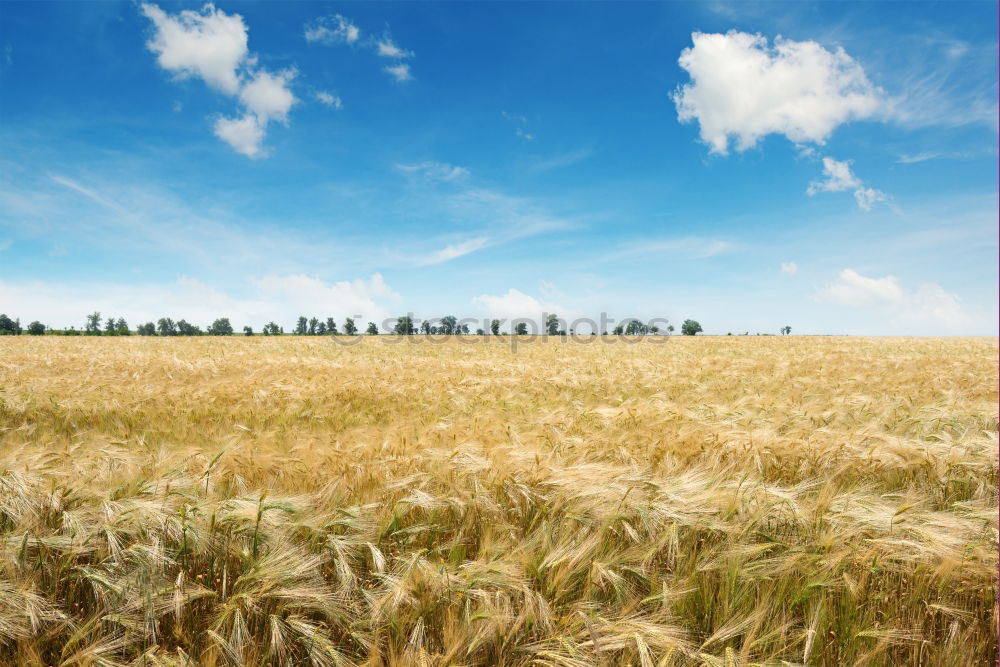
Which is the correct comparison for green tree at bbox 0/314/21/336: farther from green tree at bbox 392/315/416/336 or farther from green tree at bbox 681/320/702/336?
green tree at bbox 681/320/702/336

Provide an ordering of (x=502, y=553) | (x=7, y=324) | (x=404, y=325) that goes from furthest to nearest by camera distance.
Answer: (x=7, y=324) → (x=404, y=325) → (x=502, y=553)

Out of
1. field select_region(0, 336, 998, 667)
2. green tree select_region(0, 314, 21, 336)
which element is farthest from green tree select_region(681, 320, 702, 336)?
green tree select_region(0, 314, 21, 336)

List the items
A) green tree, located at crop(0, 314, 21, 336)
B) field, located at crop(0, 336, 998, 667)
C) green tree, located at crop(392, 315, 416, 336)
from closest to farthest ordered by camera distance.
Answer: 1. field, located at crop(0, 336, 998, 667)
2. green tree, located at crop(392, 315, 416, 336)
3. green tree, located at crop(0, 314, 21, 336)

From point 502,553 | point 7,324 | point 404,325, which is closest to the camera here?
point 502,553

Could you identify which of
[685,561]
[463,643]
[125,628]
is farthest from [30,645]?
[685,561]

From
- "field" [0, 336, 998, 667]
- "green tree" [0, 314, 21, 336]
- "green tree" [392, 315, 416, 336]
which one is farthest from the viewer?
"green tree" [0, 314, 21, 336]

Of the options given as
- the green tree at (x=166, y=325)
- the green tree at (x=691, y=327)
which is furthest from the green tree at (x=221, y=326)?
the green tree at (x=691, y=327)

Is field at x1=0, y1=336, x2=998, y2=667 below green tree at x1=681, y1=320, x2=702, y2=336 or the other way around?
below

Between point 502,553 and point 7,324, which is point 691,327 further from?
point 7,324

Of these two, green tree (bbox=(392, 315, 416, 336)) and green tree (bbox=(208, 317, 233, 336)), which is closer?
green tree (bbox=(392, 315, 416, 336))

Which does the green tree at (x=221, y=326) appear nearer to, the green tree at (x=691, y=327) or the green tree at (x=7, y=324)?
the green tree at (x=7, y=324)

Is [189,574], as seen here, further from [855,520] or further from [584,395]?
[584,395]

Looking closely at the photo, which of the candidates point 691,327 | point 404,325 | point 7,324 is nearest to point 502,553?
point 404,325

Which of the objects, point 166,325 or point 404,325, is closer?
point 404,325
